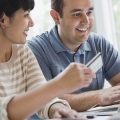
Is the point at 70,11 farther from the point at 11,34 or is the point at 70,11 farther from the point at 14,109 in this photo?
the point at 14,109

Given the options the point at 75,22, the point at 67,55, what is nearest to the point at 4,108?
the point at 67,55

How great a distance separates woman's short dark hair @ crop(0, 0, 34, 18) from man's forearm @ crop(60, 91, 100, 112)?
53 cm

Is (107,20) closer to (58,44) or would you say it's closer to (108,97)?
(58,44)

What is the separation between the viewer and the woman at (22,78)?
1.16 m

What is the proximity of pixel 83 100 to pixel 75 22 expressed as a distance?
20.8 inches

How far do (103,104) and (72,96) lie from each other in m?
0.18

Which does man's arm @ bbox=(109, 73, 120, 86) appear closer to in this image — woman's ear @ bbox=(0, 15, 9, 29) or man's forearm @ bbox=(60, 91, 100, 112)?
Answer: man's forearm @ bbox=(60, 91, 100, 112)

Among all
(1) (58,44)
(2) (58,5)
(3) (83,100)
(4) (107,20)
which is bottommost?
(3) (83,100)

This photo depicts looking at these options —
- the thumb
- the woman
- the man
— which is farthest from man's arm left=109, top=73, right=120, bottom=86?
the thumb

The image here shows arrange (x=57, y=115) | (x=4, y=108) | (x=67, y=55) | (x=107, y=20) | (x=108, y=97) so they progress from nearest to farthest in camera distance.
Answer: (x=4, y=108) → (x=57, y=115) → (x=108, y=97) → (x=67, y=55) → (x=107, y=20)

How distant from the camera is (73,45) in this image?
76.4 inches

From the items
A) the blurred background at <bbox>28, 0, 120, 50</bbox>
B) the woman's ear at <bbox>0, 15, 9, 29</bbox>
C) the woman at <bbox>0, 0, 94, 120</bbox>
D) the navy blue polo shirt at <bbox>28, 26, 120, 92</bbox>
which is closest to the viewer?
the woman at <bbox>0, 0, 94, 120</bbox>

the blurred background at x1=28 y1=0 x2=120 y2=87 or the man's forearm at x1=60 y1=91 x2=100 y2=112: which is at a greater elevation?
the blurred background at x1=28 y1=0 x2=120 y2=87

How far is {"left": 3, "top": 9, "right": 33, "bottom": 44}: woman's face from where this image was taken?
4.68 ft
